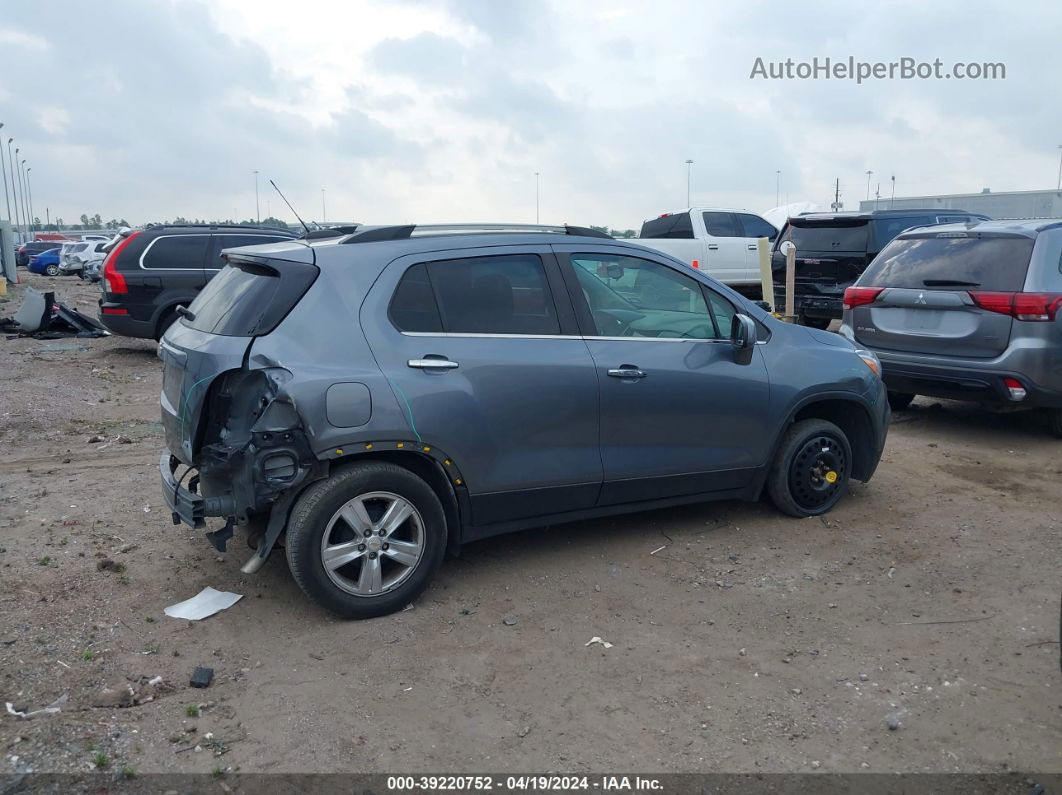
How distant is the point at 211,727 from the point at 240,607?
1117 mm

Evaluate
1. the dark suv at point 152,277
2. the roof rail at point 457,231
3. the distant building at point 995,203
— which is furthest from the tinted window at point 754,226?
the distant building at point 995,203

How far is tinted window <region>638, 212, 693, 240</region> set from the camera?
16703 millimetres

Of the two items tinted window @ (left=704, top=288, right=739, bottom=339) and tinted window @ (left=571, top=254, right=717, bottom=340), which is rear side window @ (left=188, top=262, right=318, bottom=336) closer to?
tinted window @ (left=571, top=254, right=717, bottom=340)

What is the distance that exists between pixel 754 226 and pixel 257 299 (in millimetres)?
14462

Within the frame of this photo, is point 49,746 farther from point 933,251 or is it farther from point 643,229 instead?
point 643,229

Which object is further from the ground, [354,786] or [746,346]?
[746,346]

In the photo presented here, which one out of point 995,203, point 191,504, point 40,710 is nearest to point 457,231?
point 191,504

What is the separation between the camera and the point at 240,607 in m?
4.54

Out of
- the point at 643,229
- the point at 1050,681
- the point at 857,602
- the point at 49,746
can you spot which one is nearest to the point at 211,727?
the point at 49,746

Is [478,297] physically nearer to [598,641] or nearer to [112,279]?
[598,641]

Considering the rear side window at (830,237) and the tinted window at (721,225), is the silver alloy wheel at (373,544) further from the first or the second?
the tinted window at (721,225)

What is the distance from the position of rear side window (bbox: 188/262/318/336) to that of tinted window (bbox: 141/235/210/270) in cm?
811

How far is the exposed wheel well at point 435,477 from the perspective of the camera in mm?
4348

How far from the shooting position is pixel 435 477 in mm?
4512
